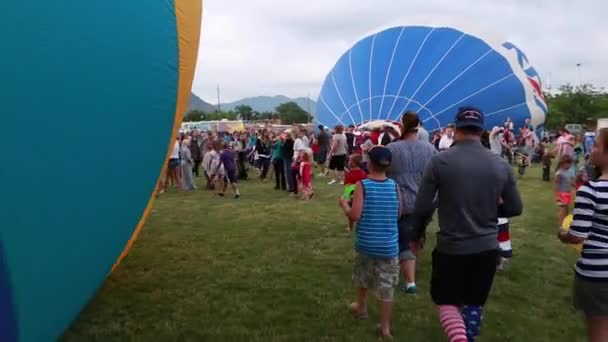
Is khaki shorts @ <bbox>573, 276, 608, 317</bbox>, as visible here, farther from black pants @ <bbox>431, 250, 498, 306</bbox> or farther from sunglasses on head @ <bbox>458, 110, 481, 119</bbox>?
sunglasses on head @ <bbox>458, 110, 481, 119</bbox>

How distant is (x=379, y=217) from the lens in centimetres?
426

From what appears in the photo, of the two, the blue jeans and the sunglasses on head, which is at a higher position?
the sunglasses on head

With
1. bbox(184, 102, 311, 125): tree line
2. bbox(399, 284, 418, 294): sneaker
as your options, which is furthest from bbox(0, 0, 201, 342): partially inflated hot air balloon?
bbox(184, 102, 311, 125): tree line

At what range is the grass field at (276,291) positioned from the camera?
449cm

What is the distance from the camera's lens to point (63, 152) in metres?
2.84

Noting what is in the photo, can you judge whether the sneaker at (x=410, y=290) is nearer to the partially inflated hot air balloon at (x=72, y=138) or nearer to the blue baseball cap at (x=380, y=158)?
the blue baseball cap at (x=380, y=158)

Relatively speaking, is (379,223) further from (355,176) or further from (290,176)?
(290,176)

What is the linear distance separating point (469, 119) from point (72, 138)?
2.24 m

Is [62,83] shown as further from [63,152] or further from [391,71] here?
[391,71]

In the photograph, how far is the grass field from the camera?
14.7ft

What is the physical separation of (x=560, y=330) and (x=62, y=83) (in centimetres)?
407

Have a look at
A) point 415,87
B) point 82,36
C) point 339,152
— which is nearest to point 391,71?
point 415,87

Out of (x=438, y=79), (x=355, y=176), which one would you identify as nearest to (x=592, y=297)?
(x=355, y=176)

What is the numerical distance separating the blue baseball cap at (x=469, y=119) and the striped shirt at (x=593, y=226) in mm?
682
